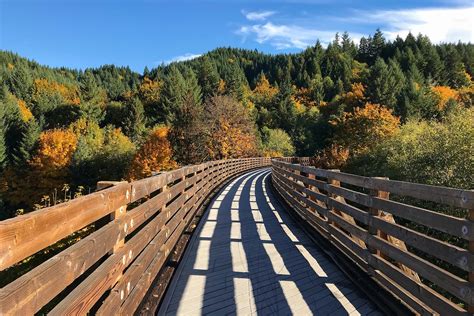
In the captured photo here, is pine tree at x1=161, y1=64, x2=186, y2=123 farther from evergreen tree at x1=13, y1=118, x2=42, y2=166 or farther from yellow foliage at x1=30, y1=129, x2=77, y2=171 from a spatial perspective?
evergreen tree at x1=13, y1=118, x2=42, y2=166

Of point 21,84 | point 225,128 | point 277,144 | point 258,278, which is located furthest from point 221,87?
point 258,278

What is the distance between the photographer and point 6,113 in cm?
7312

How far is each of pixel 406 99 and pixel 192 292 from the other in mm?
68479

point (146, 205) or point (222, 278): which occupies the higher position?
point (146, 205)

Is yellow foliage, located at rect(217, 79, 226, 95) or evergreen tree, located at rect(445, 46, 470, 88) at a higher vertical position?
evergreen tree, located at rect(445, 46, 470, 88)

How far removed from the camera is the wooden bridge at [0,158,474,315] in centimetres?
238

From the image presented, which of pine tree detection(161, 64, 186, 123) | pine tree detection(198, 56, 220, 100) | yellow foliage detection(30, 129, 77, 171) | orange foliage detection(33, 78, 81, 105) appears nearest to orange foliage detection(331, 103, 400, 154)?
yellow foliage detection(30, 129, 77, 171)

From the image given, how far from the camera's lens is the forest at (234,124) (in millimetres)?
17469

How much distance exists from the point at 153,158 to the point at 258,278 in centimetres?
4615

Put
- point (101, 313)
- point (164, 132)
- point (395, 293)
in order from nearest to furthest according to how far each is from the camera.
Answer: point (101, 313)
point (395, 293)
point (164, 132)

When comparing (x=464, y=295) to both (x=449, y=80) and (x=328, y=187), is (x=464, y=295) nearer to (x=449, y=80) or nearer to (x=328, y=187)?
(x=328, y=187)

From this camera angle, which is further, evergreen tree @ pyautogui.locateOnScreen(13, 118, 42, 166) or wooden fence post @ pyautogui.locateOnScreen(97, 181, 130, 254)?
evergreen tree @ pyautogui.locateOnScreen(13, 118, 42, 166)

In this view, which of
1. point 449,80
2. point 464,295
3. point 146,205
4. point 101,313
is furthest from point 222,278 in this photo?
point 449,80

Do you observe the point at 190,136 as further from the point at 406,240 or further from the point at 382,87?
the point at 406,240
